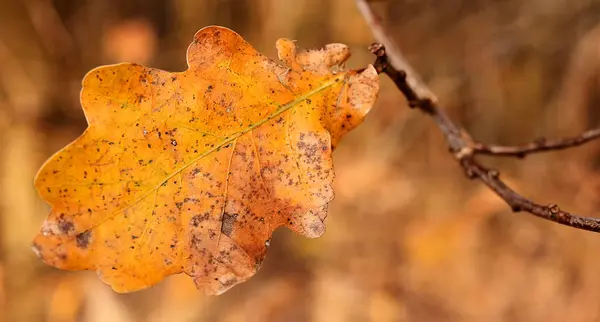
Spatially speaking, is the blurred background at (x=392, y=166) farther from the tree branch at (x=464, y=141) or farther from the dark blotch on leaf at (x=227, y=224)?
the dark blotch on leaf at (x=227, y=224)

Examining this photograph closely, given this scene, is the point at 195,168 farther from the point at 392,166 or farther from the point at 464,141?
the point at 392,166

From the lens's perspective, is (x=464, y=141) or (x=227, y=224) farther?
(x=464, y=141)

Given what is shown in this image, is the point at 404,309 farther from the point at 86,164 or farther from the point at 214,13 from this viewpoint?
the point at 86,164

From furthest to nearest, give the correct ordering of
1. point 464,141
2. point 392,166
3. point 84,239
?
point 392,166, point 464,141, point 84,239

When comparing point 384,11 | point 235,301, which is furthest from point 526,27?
point 235,301

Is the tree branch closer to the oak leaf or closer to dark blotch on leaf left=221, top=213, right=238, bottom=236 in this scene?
the oak leaf

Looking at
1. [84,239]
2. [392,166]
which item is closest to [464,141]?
[84,239]
